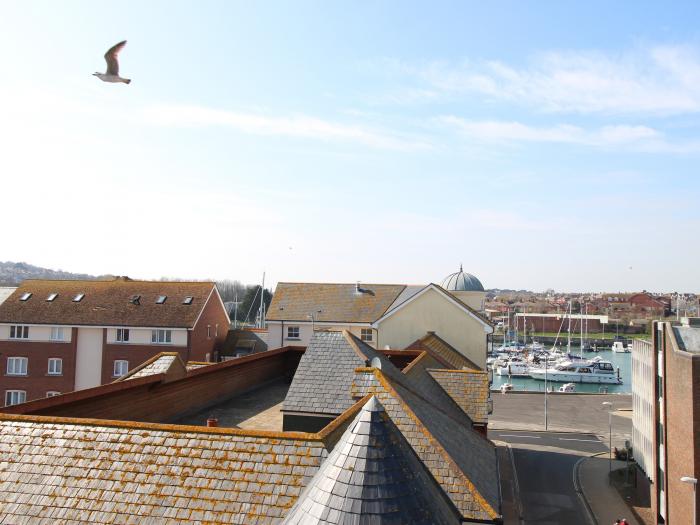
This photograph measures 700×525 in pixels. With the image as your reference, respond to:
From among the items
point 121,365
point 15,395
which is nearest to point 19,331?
point 15,395

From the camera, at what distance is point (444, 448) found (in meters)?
11.3

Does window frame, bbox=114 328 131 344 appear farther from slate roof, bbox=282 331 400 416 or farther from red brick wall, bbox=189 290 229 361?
slate roof, bbox=282 331 400 416

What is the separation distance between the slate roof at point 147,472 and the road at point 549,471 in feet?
61.2

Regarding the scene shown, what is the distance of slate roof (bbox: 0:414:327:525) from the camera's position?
8.04m

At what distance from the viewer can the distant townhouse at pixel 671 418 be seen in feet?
64.9

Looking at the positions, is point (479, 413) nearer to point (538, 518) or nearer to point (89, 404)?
point (538, 518)

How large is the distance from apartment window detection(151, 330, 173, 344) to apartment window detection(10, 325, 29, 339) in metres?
9.14

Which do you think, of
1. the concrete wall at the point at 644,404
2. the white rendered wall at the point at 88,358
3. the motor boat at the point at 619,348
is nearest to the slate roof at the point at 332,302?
the white rendered wall at the point at 88,358

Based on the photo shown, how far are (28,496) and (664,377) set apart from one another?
73.7 feet

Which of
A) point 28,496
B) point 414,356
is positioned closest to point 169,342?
point 414,356

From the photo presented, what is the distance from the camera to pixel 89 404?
1159 cm

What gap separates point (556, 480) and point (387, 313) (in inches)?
525

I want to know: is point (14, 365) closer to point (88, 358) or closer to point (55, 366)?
point (55, 366)

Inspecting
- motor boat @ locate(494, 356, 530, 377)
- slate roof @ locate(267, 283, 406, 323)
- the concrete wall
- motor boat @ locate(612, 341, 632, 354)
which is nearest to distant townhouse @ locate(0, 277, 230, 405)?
slate roof @ locate(267, 283, 406, 323)
